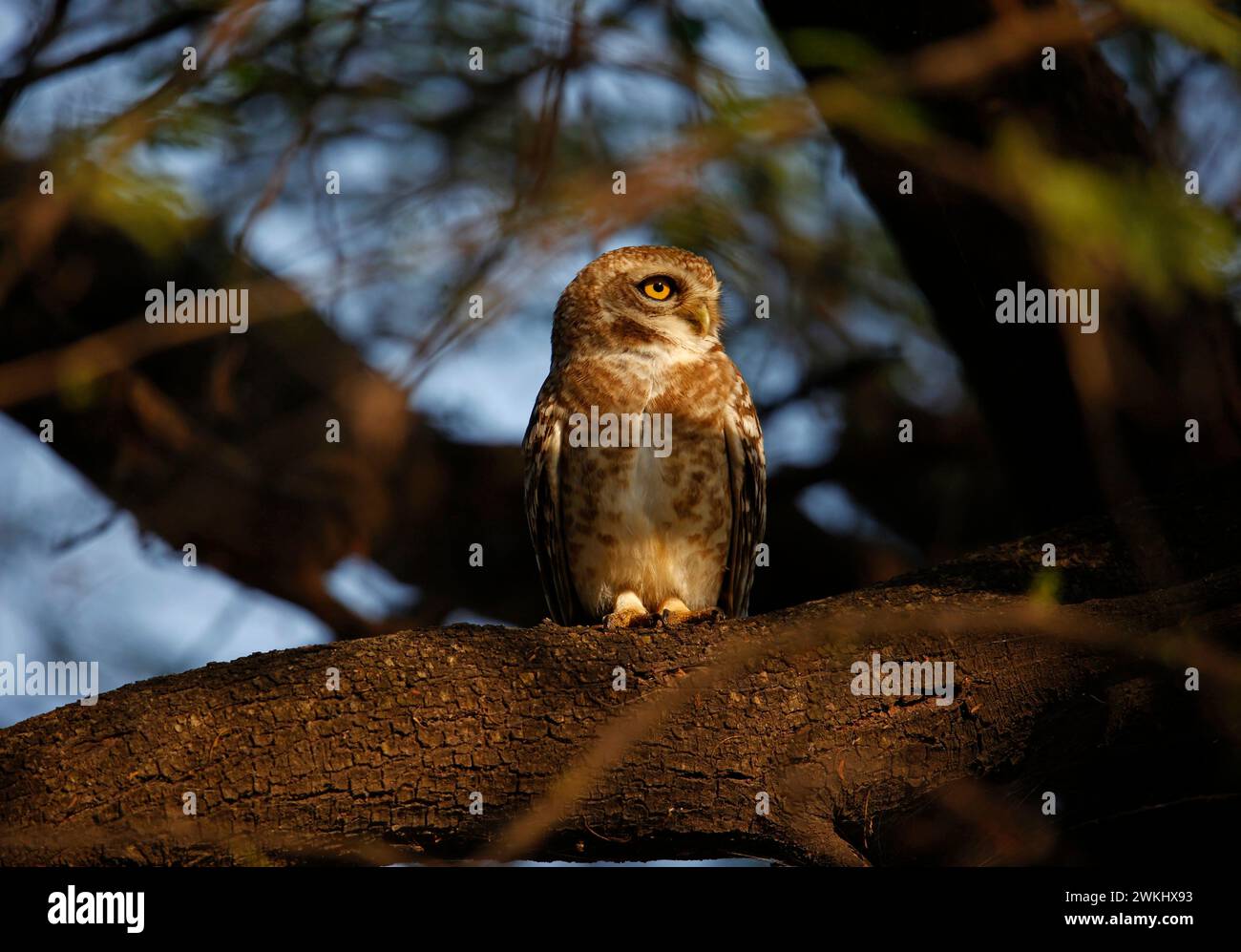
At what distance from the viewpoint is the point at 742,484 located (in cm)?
533

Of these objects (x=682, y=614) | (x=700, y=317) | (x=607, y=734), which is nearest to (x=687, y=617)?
(x=682, y=614)

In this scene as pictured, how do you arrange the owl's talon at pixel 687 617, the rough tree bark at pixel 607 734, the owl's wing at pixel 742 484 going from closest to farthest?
the rough tree bark at pixel 607 734 → the owl's talon at pixel 687 617 → the owl's wing at pixel 742 484

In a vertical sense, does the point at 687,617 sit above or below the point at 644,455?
below

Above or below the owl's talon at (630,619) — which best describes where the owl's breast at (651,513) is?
above

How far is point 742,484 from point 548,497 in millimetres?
802

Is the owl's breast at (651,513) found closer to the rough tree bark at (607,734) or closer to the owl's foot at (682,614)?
the owl's foot at (682,614)

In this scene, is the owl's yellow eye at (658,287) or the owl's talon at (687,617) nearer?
the owl's talon at (687,617)

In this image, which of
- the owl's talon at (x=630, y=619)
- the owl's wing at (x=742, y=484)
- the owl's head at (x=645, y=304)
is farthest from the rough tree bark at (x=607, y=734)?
the owl's head at (x=645, y=304)

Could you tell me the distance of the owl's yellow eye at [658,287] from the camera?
5.53 m

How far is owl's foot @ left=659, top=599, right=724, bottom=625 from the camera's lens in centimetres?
490

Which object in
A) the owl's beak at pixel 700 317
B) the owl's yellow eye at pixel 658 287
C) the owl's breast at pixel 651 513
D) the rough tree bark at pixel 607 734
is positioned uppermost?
the owl's yellow eye at pixel 658 287

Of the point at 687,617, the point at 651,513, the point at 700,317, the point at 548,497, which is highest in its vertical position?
the point at 700,317

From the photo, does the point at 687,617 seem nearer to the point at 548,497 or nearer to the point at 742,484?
the point at 742,484
